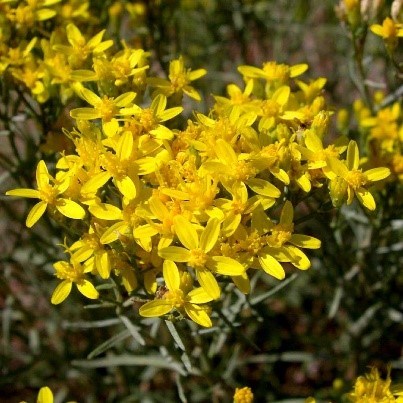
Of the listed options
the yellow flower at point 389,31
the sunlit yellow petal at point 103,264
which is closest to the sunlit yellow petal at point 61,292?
the sunlit yellow petal at point 103,264

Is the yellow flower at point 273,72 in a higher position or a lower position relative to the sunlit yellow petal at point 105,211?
higher

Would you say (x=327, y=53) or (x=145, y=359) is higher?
(x=327, y=53)

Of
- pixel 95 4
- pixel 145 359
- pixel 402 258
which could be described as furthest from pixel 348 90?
pixel 145 359

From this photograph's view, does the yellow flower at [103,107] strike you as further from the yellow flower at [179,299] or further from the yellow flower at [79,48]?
the yellow flower at [179,299]

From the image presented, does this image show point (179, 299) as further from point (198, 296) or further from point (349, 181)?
point (349, 181)

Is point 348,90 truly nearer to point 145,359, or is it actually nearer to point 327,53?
point 327,53

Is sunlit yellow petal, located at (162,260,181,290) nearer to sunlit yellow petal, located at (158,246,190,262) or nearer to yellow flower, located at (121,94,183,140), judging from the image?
sunlit yellow petal, located at (158,246,190,262)

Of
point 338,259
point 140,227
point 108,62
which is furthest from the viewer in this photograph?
point 338,259

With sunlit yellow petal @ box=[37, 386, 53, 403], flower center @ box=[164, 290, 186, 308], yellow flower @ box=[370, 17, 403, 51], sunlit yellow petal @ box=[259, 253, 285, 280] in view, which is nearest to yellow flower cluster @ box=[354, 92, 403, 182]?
yellow flower @ box=[370, 17, 403, 51]
